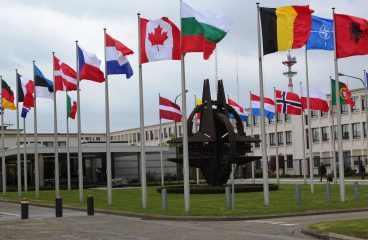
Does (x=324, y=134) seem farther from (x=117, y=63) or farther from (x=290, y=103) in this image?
(x=117, y=63)

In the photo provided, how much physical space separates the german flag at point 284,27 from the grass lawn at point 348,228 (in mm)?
9549

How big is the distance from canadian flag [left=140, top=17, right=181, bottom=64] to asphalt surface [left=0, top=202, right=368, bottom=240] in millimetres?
6666

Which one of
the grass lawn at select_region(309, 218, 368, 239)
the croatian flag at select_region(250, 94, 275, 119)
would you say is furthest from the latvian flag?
the grass lawn at select_region(309, 218, 368, 239)

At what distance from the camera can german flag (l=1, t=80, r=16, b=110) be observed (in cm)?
4134

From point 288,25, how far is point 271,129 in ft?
260

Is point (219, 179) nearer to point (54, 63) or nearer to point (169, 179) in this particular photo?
point (54, 63)

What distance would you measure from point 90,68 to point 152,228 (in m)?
14.8

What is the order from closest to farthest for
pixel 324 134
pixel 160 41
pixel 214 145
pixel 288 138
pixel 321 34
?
1. pixel 160 41
2. pixel 321 34
3. pixel 214 145
4. pixel 324 134
5. pixel 288 138

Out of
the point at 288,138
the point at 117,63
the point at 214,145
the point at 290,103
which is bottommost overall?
the point at 214,145

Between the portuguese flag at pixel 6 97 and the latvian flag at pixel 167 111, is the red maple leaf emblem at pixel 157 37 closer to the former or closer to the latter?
the portuguese flag at pixel 6 97

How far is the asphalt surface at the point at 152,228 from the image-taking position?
16.5 metres

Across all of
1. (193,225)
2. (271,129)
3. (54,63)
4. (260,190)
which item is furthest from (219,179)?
(271,129)

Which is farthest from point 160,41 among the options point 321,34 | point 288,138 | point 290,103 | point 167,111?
point 288,138

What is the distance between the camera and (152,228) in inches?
742
